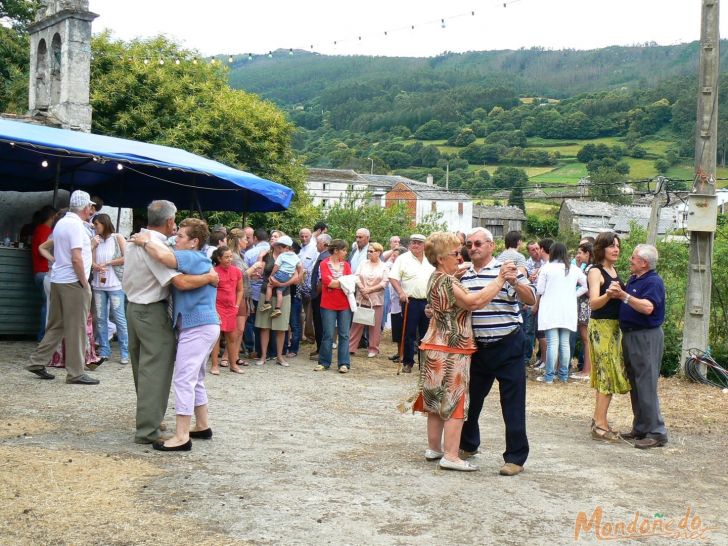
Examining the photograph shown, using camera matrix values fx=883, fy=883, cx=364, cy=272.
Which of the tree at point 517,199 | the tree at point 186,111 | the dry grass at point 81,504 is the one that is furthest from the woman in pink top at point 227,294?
the tree at point 517,199

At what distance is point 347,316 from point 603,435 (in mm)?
4588

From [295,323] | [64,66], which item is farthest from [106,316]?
[64,66]

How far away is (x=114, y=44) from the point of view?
30.4 metres

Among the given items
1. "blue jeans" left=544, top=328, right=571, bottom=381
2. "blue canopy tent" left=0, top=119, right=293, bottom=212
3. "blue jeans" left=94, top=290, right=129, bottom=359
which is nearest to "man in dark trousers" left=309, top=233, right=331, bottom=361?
"blue canopy tent" left=0, top=119, right=293, bottom=212

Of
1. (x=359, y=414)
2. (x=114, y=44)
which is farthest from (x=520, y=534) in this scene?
(x=114, y=44)

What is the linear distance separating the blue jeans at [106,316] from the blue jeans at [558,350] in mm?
5509

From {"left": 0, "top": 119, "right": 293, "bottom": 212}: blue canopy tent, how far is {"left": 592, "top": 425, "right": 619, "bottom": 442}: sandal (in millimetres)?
6896

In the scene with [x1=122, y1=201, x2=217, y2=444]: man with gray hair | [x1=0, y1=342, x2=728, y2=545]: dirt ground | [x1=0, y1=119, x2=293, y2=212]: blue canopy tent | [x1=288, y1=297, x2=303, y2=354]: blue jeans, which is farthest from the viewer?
[x1=288, y1=297, x2=303, y2=354]: blue jeans

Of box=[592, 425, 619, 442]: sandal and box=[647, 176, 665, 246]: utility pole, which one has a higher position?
box=[647, 176, 665, 246]: utility pole

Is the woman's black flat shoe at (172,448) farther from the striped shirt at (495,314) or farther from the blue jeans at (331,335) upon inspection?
the blue jeans at (331,335)

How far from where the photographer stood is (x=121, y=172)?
14836 mm

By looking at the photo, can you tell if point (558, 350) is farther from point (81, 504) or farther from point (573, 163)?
point (573, 163)

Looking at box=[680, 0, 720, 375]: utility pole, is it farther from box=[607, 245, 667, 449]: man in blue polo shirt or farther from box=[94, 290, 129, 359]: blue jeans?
box=[94, 290, 129, 359]: blue jeans

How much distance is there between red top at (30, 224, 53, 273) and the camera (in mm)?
11422
